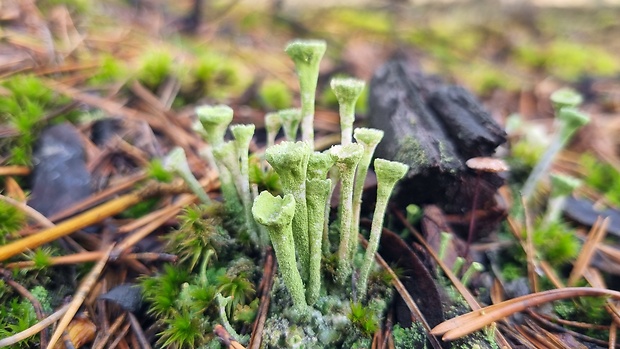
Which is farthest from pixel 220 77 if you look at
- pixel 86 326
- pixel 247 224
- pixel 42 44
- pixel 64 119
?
pixel 86 326

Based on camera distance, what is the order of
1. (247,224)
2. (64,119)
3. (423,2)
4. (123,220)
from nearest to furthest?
(247,224) < (123,220) < (64,119) < (423,2)

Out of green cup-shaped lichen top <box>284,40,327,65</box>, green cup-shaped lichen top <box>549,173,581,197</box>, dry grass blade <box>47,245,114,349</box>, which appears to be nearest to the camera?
dry grass blade <box>47,245,114,349</box>

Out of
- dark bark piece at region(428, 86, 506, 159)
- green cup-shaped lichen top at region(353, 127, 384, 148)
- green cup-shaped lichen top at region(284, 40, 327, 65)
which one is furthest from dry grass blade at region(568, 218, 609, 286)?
green cup-shaped lichen top at region(284, 40, 327, 65)

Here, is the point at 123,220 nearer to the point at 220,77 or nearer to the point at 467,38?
the point at 220,77

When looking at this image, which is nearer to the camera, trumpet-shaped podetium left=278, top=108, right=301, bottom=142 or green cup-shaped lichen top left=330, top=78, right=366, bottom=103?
green cup-shaped lichen top left=330, top=78, right=366, bottom=103

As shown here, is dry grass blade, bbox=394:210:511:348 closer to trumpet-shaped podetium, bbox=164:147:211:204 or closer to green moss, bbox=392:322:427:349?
green moss, bbox=392:322:427:349

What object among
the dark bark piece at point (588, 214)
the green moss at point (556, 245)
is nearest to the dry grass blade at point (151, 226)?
the green moss at point (556, 245)
